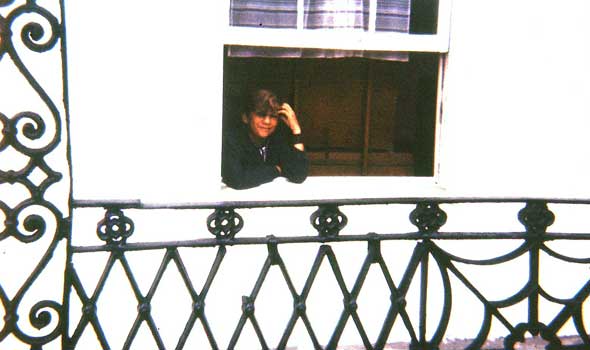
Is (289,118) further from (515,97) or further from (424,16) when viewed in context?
(515,97)

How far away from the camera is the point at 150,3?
2867 millimetres

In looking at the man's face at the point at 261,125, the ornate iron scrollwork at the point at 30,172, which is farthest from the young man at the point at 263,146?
the ornate iron scrollwork at the point at 30,172

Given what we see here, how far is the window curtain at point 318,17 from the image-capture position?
3082mm

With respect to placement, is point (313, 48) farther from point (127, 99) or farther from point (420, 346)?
point (420, 346)

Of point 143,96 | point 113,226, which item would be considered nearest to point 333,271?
point 113,226

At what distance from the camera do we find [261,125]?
140 inches

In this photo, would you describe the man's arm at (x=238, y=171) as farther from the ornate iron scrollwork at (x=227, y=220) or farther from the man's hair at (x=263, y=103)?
the ornate iron scrollwork at (x=227, y=220)

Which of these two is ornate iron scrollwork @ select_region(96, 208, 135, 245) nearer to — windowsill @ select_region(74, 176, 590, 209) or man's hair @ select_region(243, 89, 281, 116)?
windowsill @ select_region(74, 176, 590, 209)

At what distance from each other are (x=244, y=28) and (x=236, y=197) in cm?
87

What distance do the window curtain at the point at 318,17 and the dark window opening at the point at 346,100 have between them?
57 cm

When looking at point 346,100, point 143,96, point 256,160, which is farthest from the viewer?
point 346,100

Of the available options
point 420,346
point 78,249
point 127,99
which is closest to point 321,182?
point 127,99

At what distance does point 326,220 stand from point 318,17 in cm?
164

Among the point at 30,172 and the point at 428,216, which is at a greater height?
the point at 30,172
